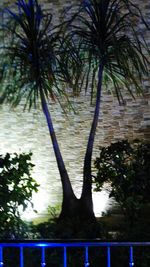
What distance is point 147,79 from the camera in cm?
582

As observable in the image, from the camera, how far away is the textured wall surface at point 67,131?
231 inches

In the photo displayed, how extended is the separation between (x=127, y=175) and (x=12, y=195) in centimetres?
129

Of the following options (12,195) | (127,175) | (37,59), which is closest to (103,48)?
(37,59)

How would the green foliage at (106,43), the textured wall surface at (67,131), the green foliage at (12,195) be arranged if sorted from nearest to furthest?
1. the green foliage at (12,195)
2. the green foliage at (106,43)
3. the textured wall surface at (67,131)

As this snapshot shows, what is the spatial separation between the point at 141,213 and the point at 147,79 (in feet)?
5.69

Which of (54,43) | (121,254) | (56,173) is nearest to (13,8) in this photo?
(54,43)

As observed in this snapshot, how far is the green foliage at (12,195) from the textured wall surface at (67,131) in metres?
0.94

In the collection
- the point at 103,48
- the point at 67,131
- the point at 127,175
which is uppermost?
the point at 103,48

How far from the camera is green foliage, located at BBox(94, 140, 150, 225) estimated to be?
16.3 ft

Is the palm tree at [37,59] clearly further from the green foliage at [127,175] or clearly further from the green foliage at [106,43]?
the green foliage at [127,175]

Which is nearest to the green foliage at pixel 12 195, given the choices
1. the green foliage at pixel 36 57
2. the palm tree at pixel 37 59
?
the palm tree at pixel 37 59

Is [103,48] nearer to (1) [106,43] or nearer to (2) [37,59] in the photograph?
(1) [106,43]

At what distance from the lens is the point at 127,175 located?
5023 millimetres

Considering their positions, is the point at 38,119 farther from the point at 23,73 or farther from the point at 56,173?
the point at 23,73
